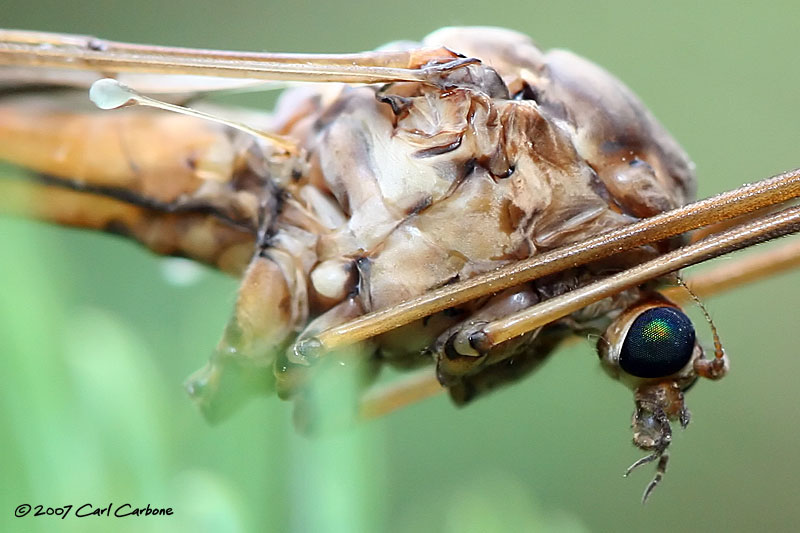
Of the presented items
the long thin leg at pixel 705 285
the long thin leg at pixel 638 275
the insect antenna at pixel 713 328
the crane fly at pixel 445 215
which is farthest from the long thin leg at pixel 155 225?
the insect antenna at pixel 713 328

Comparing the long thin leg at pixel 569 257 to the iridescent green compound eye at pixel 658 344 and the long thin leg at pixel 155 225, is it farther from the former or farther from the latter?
the long thin leg at pixel 155 225

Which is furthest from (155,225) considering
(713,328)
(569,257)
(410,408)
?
(410,408)

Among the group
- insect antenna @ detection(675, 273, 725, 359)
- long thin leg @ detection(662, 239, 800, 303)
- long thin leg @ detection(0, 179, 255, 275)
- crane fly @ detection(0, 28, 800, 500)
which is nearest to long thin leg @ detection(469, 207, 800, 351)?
crane fly @ detection(0, 28, 800, 500)

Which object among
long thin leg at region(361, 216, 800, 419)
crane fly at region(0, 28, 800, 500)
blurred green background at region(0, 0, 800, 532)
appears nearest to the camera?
blurred green background at region(0, 0, 800, 532)

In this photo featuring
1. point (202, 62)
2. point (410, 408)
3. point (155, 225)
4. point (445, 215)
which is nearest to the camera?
point (202, 62)

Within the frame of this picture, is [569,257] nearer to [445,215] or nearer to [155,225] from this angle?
[445,215]

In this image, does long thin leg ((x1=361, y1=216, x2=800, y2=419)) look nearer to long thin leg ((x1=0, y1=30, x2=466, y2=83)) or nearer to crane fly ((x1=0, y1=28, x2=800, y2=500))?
crane fly ((x1=0, y1=28, x2=800, y2=500))

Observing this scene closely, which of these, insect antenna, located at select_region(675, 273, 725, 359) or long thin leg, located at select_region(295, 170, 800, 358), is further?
insect antenna, located at select_region(675, 273, 725, 359)
